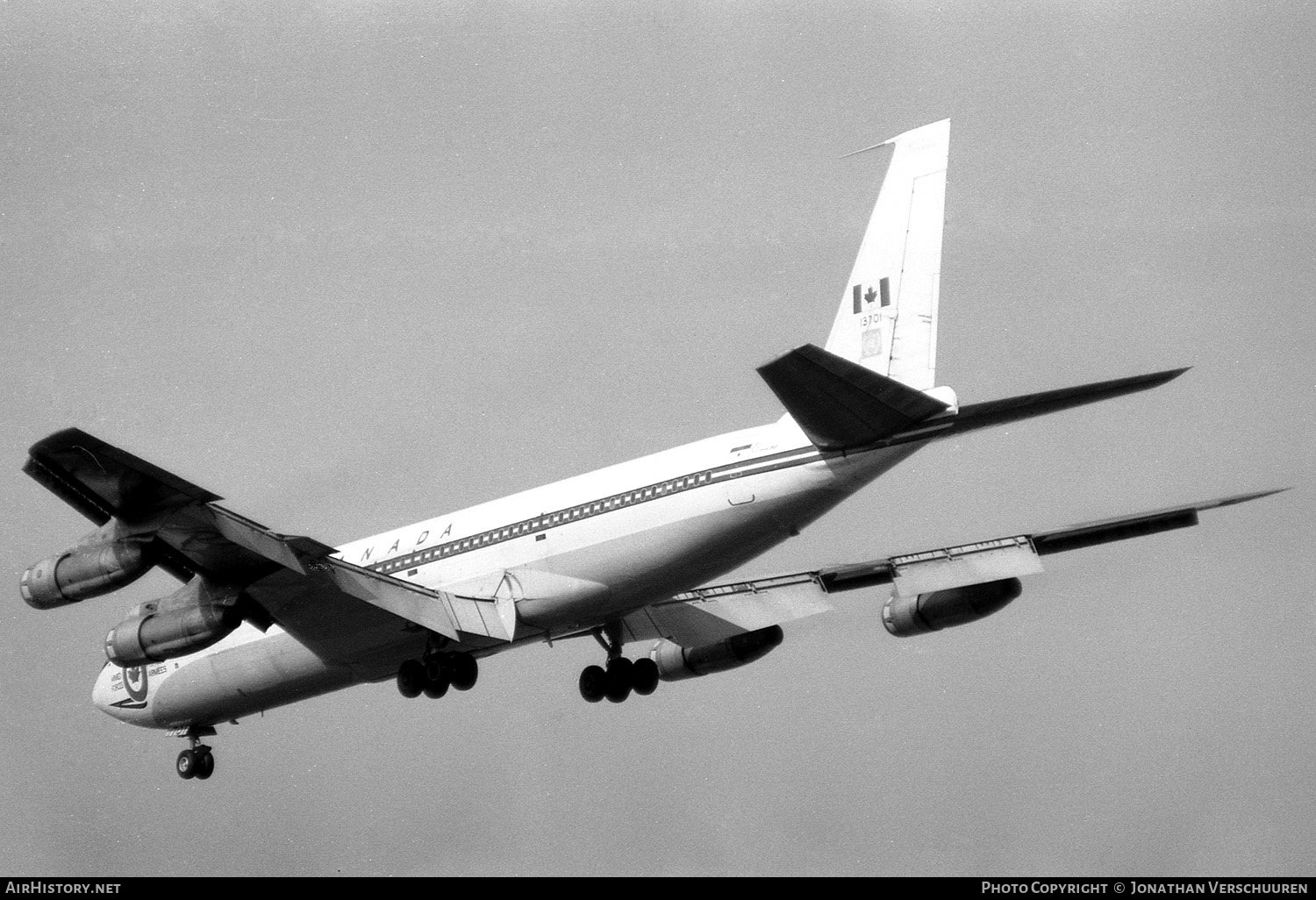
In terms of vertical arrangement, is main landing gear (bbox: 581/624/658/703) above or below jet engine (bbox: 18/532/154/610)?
below

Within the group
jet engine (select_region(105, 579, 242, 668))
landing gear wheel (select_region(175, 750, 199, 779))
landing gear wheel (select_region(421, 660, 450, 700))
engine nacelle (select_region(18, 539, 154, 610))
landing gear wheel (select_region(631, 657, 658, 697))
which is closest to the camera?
engine nacelle (select_region(18, 539, 154, 610))

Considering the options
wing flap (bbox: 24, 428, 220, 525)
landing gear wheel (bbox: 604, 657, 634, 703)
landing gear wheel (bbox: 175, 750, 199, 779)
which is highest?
wing flap (bbox: 24, 428, 220, 525)

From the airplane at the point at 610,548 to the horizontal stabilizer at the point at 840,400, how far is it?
0.04 metres

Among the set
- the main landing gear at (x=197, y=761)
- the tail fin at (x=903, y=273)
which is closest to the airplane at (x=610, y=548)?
the tail fin at (x=903, y=273)

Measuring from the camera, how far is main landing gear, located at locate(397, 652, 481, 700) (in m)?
30.9

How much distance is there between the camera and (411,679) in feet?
102

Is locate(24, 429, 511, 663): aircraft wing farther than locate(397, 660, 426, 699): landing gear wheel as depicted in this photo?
No

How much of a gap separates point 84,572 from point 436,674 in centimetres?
597

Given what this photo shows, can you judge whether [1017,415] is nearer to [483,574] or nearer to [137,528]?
[483,574]

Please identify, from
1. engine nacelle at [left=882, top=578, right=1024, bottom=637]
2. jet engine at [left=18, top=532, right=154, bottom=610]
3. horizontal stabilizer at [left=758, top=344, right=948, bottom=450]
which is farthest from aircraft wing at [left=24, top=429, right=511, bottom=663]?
engine nacelle at [left=882, top=578, right=1024, bottom=637]

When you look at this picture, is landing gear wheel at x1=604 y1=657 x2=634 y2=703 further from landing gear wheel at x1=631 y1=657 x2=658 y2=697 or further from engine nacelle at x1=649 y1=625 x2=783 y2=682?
engine nacelle at x1=649 y1=625 x2=783 y2=682

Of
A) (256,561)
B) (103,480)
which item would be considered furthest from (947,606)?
(103,480)
